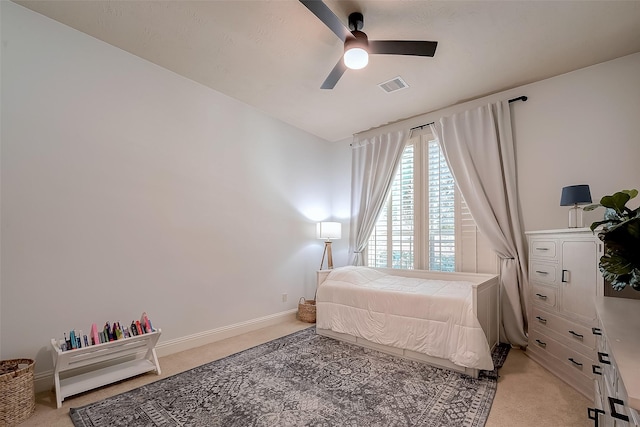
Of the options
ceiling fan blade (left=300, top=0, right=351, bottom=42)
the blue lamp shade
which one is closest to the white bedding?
the blue lamp shade

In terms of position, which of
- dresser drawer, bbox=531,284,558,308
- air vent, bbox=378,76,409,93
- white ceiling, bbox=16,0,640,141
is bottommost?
dresser drawer, bbox=531,284,558,308

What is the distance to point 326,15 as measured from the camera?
1843mm

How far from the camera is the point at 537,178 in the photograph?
3061mm

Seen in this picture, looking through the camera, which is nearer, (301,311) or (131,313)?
(131,313)

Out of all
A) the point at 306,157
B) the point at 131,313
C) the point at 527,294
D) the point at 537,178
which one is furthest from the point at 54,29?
the point at 527,294

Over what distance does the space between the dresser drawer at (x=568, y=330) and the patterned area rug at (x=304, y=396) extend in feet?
1.64

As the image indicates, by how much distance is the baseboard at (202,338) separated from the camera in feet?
7.04

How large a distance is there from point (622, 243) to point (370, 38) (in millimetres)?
2207

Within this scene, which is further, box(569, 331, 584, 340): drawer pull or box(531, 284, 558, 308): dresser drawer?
box(531, 284, 558, 308): dresser drawer

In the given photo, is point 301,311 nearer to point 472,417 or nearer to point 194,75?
point 472,417

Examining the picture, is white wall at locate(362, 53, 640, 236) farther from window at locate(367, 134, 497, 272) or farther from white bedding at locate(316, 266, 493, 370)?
white bedding at locate(316, 266, 493, 370)

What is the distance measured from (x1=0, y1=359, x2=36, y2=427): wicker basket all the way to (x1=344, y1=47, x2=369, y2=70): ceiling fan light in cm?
300

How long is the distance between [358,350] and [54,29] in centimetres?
380

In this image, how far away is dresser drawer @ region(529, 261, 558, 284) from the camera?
8.03 ft
